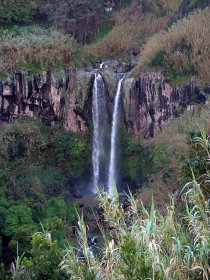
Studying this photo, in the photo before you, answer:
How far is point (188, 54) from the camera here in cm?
2495

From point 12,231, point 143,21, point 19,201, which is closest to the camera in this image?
point 12,231

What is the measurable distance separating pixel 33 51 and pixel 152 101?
20.0 ft

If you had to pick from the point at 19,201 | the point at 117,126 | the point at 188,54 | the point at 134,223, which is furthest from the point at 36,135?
the point at 134,223

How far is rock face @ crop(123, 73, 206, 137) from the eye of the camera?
24.6 metres

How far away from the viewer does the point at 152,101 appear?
25.4 metres

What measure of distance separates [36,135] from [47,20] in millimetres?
8854

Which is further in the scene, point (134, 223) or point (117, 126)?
point (117, 126)

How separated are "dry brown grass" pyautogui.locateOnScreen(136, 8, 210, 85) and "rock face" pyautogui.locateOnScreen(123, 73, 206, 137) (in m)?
0.61

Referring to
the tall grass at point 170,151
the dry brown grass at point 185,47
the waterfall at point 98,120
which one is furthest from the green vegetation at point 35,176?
the dry brown grass at point 185,47

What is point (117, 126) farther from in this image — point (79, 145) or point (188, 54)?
point (188, 54)

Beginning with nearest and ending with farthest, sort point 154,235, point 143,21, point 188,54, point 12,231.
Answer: point 154,235
point 12,231
point 188,54
point 143,21

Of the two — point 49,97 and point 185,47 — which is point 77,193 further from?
point 185,47

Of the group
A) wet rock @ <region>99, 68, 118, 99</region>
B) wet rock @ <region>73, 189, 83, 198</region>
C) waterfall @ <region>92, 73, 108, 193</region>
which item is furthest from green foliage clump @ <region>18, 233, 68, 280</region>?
wet rock @ <region>99, 68, 118, 99</region>

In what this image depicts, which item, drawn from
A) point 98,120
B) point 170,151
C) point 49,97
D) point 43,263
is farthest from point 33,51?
point 43,263
